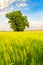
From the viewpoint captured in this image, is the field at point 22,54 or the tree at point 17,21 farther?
the tree at point 17,21

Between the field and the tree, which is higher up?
the field

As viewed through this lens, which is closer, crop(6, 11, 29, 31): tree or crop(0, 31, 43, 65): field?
crop(0, 31, 43, 65): field

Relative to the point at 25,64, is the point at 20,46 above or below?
above

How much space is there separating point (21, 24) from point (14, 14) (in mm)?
5595

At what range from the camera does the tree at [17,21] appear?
44419mm

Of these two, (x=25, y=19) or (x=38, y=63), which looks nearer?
(x=38, y=63)

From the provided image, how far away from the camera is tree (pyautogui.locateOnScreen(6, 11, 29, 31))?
1749 inches

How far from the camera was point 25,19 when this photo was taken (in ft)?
163

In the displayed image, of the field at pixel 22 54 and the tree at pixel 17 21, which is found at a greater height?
the field at pixel 22 54

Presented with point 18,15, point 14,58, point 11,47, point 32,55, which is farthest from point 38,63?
point 18,15

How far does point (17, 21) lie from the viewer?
4628cm

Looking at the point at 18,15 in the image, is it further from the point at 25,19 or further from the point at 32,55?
the point at 32,55

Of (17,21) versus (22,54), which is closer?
(22,54)

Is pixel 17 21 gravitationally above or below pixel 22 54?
below
